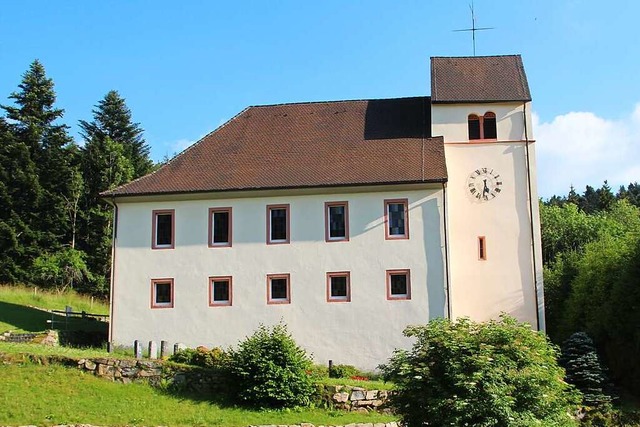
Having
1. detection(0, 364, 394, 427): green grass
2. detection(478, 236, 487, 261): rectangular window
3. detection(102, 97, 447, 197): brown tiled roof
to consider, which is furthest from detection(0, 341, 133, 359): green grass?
detection(478, 236, 487, 261): rectangular window

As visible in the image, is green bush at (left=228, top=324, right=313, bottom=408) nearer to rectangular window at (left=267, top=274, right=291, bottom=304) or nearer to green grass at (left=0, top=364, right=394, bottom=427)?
green grass at (left=0, top=364, right=394, bottom=427)

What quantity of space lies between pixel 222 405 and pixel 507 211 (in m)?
15.5

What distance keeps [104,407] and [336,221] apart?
1246 cm

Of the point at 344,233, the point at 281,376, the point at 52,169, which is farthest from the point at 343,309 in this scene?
the point at 52,169

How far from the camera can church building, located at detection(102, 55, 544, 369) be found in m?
29.5

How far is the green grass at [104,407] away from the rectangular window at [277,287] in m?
7.80

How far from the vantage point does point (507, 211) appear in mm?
31750

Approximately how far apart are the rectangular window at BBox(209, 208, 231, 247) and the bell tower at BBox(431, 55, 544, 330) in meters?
8.98

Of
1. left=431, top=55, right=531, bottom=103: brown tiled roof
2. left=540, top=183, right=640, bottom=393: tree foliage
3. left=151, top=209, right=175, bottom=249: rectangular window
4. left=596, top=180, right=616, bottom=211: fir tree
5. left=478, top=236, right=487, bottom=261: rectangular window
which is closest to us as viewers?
left=540, top=183, right=640, bottom=393: tree foliage

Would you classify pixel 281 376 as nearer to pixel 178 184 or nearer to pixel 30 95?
pixel 178 184

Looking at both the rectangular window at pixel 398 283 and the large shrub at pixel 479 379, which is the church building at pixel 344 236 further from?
the large shrub at pixel 479 379

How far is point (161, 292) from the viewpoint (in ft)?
100

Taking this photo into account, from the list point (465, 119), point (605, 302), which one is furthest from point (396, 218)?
point (605, 302)

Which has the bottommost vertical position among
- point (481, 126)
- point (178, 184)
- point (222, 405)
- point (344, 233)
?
point (222, 405)
